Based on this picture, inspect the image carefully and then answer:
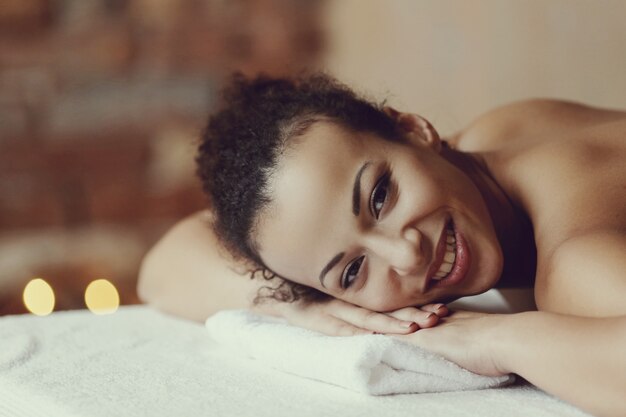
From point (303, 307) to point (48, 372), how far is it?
0.37m

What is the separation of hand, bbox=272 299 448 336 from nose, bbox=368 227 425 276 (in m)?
0.06

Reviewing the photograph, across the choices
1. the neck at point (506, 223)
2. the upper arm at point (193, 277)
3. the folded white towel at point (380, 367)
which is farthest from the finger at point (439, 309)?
the upper arm at point (193, 277)

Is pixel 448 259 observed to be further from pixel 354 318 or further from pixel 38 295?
pixel 38 295

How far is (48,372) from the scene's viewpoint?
126 centimetres

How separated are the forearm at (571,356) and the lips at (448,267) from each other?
0.57ft

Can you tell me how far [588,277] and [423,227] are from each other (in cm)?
26

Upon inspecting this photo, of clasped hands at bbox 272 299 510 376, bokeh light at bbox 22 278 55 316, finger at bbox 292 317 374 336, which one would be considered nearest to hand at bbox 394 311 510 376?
clasped hands at bbox 272 299 510 376

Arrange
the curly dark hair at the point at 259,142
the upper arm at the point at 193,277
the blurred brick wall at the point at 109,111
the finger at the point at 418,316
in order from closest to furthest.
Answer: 1. the finger at the point at 418,316
2. the curly dark hair at the point at 259,142
3. the upper arm at the point at 193,277
4. the blurred brick wall at the point at 109,111

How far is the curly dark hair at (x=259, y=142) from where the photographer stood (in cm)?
132

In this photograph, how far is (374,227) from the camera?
1.23 m

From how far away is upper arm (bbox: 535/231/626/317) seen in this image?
1.01 metres

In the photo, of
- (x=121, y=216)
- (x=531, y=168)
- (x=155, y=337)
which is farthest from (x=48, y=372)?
(x=121, y=216)

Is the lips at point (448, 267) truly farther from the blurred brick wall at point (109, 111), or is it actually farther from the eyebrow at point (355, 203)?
the blurred brick wall at point (109, 111)

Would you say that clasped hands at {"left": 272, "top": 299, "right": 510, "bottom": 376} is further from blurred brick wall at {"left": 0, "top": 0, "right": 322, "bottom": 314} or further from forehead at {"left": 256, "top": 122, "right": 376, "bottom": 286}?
blurred brick wall at {"left": 0, "top": 0, "right": 322, "bottom": 314}
